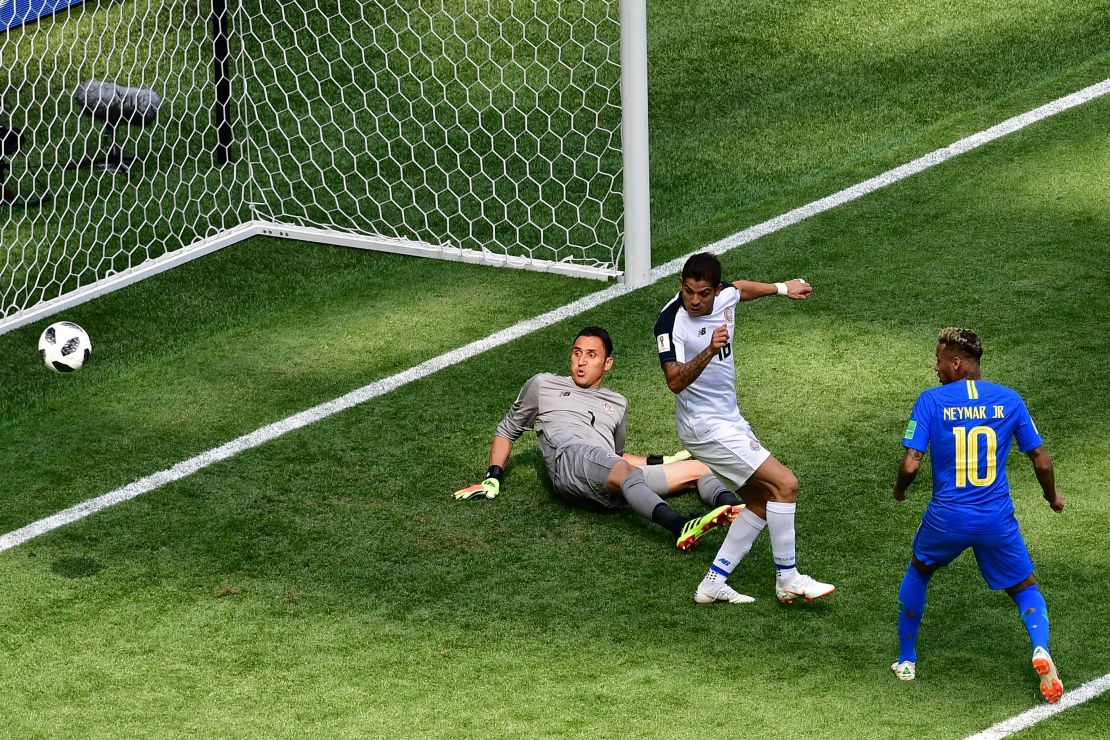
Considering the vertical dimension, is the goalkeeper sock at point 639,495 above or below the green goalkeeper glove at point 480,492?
above

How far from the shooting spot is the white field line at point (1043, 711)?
6.27 m

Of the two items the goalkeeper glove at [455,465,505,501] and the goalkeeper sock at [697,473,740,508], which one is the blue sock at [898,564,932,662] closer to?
the goalkeeper sock at [697,473,740,508]

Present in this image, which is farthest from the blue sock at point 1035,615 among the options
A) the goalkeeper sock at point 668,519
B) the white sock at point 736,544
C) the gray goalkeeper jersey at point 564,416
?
the gray goalkeeper jersey at point 564,416

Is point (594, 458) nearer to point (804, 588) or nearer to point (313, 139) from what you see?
point (804, 588)

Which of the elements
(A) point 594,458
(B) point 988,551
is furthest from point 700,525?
(B) point 988,551

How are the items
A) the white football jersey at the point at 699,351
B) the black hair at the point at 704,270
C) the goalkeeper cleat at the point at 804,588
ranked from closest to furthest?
the black hair at the point at 704,270, the white football jersey at the point at 699,351, the goalkeeper cleat at the point at 804,588

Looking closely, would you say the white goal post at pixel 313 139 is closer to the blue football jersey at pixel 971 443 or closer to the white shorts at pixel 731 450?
the white shorts at pixel 731 450

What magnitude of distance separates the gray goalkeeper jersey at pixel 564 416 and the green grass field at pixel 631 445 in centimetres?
27

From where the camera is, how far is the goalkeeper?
7809 mm

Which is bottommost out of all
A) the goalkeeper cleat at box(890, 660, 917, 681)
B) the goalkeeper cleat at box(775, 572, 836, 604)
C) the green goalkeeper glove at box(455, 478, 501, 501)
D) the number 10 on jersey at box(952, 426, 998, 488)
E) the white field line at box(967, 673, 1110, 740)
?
the white field line at box(967, 673, 1110, 740)

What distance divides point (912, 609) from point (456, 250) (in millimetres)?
5306

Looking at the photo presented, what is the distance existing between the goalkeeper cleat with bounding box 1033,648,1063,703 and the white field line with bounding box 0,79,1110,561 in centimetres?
423

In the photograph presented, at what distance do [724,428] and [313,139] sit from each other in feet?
20.3

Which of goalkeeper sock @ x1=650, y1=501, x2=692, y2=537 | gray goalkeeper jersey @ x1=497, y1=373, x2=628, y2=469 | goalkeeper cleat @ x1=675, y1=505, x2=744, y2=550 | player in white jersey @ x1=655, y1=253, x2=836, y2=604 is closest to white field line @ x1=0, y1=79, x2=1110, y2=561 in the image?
gray goalkeeper jersey @ x1=497, y1=373, x2=628, y2=469
